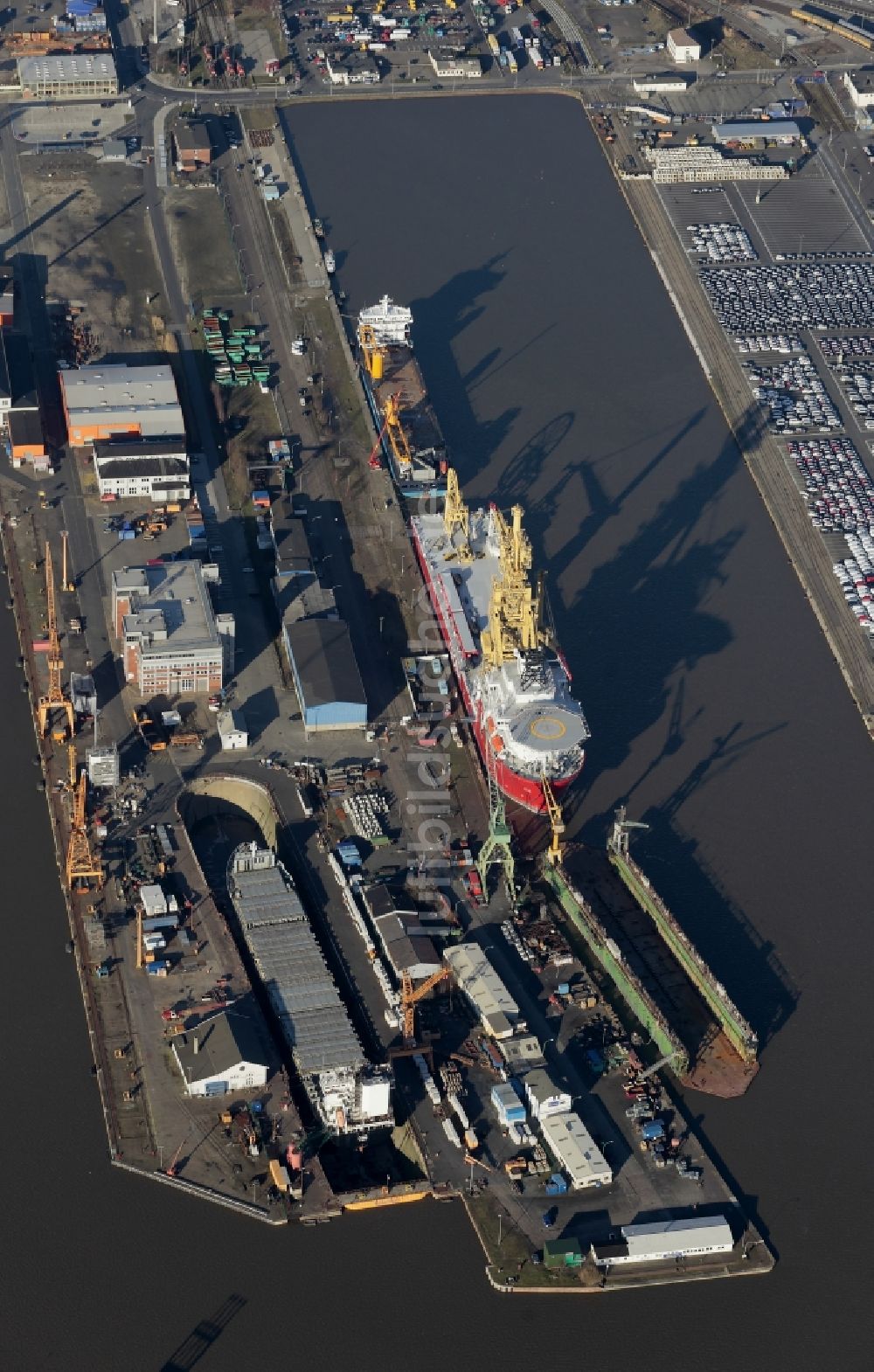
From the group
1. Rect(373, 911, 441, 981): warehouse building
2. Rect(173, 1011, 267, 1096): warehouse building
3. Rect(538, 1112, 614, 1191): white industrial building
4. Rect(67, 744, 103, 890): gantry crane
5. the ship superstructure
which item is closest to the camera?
Rect(538, 1112, 614, 1191): white industrial building

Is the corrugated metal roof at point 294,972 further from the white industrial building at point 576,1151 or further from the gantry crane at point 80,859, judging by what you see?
the white industrial building at point 576,1151

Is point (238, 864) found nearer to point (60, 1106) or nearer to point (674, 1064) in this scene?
point (60, 1106)

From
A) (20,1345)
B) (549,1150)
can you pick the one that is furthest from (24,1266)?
(549,1150)

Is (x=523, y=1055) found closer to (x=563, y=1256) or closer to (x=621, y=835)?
(x=563, y=1256)

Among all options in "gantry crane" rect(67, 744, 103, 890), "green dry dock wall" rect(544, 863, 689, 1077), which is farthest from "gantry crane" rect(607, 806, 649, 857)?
"gantry crane" rect(67, 744, 103, 890)

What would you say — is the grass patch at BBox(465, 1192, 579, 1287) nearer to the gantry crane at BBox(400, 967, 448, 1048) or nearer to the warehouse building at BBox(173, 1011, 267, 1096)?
the gantry crane at BBox(400, 967, 448, 1048)

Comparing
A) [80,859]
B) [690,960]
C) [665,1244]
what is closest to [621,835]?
[690,960]

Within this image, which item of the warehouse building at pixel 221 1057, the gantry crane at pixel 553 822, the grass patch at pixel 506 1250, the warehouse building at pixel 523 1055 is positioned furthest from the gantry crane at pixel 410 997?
the gantry crane at pixel 553 822
